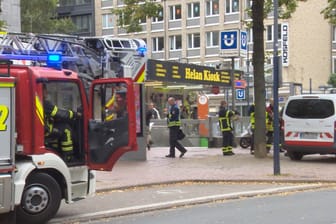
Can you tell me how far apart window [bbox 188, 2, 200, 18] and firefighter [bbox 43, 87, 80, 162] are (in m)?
59.5

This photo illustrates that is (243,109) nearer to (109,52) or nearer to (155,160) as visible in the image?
(155,160)

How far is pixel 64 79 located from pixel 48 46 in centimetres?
262

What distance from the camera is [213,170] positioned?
15547mm

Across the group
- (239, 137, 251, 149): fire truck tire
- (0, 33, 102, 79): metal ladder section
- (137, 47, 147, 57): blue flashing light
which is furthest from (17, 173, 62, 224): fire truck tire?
(239, 137, 251, 149): fire truck tire

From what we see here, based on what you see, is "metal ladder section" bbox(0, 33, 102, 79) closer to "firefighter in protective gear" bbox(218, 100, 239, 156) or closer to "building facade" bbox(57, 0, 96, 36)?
"firefighter in protective gear" bbox(218, 100, 239, 156)

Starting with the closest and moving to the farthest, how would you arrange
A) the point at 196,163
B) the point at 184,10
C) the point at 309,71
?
the point at 196,163
the point at 309,71
the point at 184,10

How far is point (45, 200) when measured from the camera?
345 inches

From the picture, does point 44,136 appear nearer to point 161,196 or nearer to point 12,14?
point 161,196

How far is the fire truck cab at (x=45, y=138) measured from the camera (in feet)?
26.9

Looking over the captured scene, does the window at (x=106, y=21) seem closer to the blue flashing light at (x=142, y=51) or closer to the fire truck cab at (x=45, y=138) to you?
the blue flashing light at (x=142, y=51)

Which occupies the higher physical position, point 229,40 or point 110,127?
point 229,40

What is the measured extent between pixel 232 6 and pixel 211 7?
2684 millimetres

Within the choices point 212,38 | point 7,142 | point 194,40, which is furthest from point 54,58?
point 194,40

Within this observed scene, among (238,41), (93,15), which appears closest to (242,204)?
(238,41)
